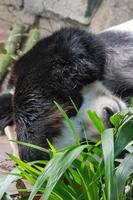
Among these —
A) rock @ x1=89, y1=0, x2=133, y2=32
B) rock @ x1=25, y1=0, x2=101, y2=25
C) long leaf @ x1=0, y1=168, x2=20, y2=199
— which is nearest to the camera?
long leaf @ x1=0, y1=168, x2=20, y2=199

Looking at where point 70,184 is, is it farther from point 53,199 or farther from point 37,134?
point 37,134

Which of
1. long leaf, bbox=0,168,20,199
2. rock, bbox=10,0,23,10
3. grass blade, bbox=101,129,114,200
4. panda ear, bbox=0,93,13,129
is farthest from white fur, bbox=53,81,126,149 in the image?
rock, bbox=10,0,23,10

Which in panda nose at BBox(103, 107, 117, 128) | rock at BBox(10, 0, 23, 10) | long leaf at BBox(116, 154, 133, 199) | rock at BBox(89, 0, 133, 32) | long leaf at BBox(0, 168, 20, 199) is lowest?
long leaf at BBox(0, 168, 20, 199)

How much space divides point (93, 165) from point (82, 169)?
52 mm

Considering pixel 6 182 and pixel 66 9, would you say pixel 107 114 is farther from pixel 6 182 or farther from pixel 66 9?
pixel 66 9

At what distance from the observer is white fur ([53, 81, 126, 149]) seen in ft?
8.72

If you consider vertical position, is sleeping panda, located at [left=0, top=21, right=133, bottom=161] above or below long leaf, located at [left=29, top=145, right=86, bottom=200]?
above

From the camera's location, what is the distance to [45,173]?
196 centimetres

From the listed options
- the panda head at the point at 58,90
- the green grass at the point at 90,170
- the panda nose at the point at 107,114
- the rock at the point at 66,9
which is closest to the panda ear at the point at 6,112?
the panda head at the point at 58,90

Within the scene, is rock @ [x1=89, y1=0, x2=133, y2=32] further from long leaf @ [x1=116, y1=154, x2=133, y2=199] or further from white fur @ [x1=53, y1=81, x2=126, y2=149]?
long leaf @ [x1=116, y1=154, x2=133, y2=199]

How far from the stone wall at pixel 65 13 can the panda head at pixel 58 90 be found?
2.49m

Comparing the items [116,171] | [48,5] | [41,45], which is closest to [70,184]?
[116,171]

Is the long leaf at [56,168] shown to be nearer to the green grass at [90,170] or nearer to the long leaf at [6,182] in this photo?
the green grass at [90,170]

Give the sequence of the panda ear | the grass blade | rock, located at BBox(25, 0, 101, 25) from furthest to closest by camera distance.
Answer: rock, located at BBox(25, 0, 101, 25)
the panda ear
the grass blade
